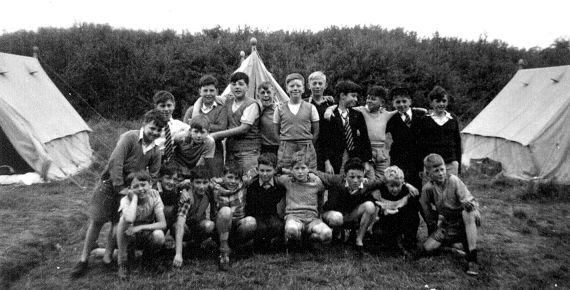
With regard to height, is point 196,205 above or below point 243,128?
below

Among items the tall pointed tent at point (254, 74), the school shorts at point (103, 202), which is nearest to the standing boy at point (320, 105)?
the school shorts at point (103, 202)

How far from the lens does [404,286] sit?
11.0 ft

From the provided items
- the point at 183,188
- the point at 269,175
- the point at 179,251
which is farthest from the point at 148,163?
the point at 269,175

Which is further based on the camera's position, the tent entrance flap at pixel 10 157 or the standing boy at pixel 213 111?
the tent entrance flap at pixel 10 157

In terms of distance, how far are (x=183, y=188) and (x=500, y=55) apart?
48.0 ft

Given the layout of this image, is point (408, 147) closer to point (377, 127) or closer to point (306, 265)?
point (377, 127)

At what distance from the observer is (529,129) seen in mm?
7781

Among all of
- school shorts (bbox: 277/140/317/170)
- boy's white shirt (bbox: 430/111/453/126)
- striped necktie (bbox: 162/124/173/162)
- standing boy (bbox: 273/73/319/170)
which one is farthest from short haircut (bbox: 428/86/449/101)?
striped necktie (bbox: 162/124/173/162)

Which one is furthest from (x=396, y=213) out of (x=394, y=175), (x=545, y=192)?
(x=545, y=192)

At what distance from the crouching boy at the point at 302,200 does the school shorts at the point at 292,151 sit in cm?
11

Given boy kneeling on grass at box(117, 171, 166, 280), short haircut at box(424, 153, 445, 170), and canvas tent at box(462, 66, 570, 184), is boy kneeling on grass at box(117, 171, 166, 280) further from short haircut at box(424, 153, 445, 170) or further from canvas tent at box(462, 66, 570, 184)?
canvas tent at box(462, 66, 570, 184)

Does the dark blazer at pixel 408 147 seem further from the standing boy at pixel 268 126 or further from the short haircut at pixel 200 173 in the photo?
the short haircut at pixel 200 173

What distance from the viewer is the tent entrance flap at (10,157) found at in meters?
7.33

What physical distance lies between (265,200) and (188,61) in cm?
997
